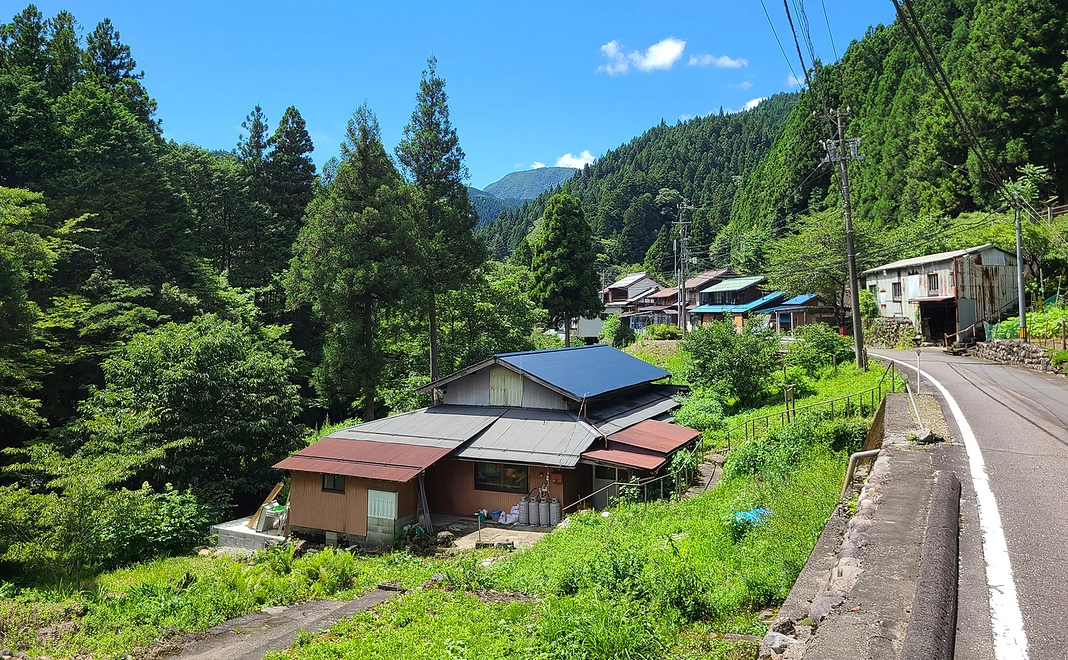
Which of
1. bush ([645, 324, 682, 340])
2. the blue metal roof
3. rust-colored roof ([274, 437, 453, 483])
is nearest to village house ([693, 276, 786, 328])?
bush ([645, 324, 682, 340])

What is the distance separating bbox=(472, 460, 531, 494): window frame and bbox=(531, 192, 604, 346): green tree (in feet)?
80.2

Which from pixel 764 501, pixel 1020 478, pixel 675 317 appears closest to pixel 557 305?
pixel 675 317

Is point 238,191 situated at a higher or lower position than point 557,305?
higher

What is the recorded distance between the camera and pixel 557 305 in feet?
138

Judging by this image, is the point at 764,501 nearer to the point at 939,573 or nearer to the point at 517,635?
the point at 517,635

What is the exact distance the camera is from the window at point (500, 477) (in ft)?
56.1

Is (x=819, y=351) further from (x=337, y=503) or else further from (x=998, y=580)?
(x=998, y=580)

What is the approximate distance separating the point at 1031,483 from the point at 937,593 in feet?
13.3

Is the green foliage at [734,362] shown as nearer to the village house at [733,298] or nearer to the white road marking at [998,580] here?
the white road marking at [998,580]

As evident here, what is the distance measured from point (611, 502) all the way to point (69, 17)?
133 ft

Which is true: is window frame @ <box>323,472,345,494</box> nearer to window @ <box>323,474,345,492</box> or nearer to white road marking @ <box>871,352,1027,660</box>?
window @ <box>323,474,345,492</box>

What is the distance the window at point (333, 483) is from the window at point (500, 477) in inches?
148

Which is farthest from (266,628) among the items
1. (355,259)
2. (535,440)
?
(355,259)

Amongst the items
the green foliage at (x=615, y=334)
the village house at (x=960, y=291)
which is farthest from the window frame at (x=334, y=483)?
the green foliage at (x=615, y=334)
